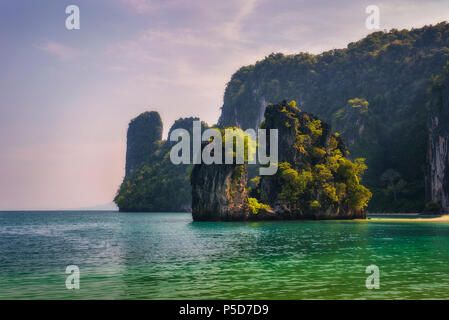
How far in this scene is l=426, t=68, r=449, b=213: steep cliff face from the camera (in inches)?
3848

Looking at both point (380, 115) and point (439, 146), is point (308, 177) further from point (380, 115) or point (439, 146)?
point (380, 115)

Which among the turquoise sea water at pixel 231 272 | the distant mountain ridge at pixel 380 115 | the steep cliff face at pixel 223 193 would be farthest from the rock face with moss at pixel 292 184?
the turquoise sea water at pixel 231 272

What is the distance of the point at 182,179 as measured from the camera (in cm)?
18238

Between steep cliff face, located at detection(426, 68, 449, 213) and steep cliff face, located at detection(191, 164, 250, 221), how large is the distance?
51.5 metres

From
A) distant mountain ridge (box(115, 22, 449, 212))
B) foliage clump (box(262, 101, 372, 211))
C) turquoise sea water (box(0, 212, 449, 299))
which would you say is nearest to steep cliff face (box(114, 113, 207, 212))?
distant mountain ridge (box(115, 22, 449, 212))

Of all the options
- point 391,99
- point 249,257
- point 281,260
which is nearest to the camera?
point 281,260

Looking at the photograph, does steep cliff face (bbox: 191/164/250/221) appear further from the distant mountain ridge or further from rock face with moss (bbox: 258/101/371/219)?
the distant mountain ridge

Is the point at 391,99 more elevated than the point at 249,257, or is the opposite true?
the point at 391,99

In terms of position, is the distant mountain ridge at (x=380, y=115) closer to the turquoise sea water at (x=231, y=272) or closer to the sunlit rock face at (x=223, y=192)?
the sunlit rock face at (x=223, y=192)

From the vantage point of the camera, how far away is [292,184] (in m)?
77.1

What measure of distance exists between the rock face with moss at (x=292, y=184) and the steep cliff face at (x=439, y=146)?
24.9 metres
